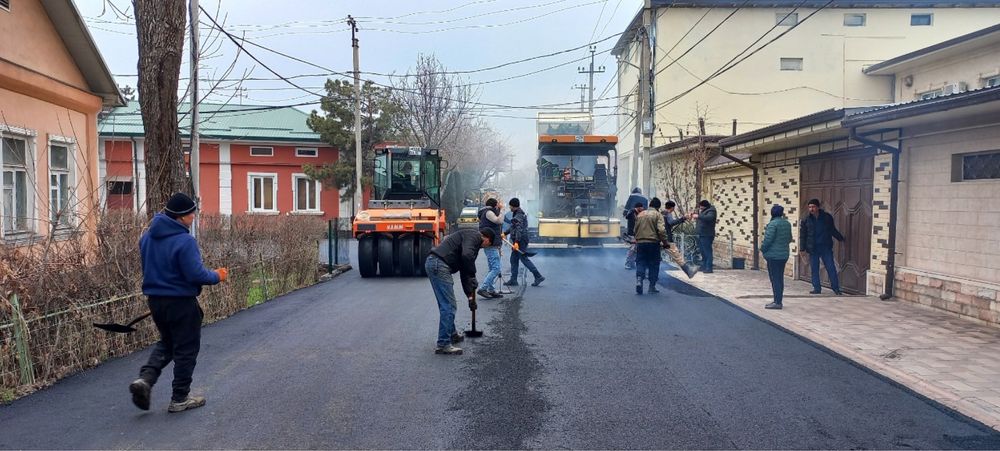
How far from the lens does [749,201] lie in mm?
16750

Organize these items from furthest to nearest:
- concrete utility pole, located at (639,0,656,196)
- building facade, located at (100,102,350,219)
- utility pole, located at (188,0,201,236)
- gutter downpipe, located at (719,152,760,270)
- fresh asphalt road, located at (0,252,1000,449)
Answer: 1. building facade, located at (100,102,350,219)
2. concrete utility pole, located at (639,0,656,196)
3. gutter downpipe, located at (719,152,760,270)
4. utility pole, located at (188,0,201,236)
5. fresh asphalt road, located at (0,252,1000,449)

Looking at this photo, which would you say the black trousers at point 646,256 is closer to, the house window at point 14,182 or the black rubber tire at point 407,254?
the black rubber tire at point 407,254

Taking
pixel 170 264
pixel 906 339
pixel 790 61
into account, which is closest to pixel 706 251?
pixel 906 339

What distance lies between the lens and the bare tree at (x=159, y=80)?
9227mm

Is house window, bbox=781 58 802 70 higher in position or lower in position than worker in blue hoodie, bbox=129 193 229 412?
higher

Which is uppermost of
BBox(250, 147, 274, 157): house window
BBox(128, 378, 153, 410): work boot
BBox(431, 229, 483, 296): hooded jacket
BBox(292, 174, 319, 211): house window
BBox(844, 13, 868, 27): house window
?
BBox(844, 13, 868, 27): house window

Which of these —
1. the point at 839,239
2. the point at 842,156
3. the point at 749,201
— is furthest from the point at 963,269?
the point at 749,201

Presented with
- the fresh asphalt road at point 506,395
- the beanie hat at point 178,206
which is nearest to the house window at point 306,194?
the fresh asphalt road at point 506,395

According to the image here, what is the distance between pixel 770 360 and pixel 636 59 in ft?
97.8

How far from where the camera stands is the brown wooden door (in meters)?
11.5

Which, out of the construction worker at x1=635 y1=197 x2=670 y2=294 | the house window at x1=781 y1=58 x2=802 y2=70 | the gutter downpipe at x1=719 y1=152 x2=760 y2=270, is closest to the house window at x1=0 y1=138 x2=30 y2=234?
the construction worker at x1=635 y1=197 x2=670 y2=294

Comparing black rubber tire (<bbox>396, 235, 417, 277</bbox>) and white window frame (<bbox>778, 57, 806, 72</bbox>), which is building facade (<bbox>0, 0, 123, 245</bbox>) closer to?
black rubber tire (<bbox>396, 235, 417, 277</bbox>)

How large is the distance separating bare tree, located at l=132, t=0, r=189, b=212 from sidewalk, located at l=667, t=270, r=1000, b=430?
27.6 ft

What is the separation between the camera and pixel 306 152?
32375 millimetres
